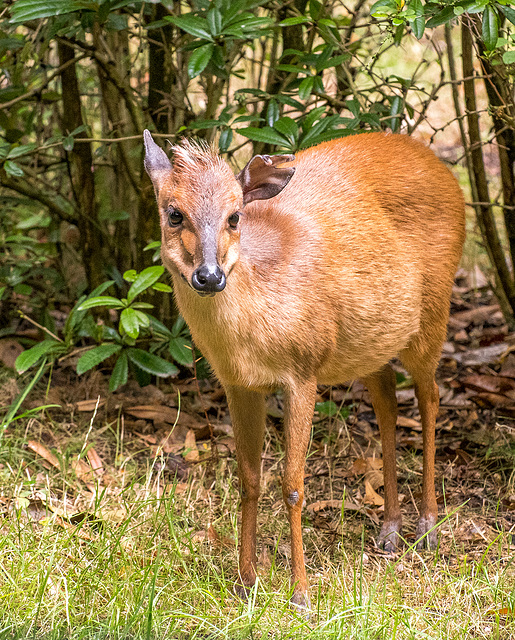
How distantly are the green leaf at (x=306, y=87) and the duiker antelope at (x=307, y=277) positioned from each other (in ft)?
1.59

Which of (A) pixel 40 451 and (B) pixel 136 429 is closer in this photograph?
(A) pixel 40 451

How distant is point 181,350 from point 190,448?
61 centimetres

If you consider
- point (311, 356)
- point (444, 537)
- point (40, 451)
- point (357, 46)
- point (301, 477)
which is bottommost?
point (444, 537)

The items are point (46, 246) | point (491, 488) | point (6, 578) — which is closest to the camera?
point (6, 578)

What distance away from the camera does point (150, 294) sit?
5.11m

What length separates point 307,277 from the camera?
3344mm

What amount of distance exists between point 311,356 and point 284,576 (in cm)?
106

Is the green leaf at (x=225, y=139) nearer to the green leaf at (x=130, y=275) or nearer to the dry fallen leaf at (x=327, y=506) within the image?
the green leaf at (x=130, y=275)

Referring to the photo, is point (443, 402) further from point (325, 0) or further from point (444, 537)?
point (325, 0)

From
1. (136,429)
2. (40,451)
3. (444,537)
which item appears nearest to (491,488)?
(444,537)

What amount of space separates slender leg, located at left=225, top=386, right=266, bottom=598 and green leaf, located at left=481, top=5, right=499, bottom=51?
1893mm

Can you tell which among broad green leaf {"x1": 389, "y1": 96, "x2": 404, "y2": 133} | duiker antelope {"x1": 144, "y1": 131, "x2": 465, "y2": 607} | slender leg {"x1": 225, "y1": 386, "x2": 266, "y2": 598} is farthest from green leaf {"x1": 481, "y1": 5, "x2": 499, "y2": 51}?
slender leg {"x1": 225, "y1": 386, "x2": 266, "y2": 598}

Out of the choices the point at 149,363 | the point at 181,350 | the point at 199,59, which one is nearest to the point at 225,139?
the point at 199,59

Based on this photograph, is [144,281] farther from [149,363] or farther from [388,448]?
[388,448]
